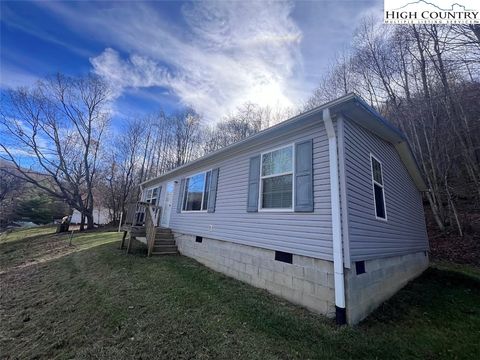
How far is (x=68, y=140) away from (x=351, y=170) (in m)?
22.7

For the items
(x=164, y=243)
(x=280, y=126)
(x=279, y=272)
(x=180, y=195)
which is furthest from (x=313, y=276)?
(x=180, y=195)

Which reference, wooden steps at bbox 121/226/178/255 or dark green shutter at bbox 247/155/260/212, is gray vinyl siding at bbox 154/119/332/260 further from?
wooden steps at bbox 121/226/178/255

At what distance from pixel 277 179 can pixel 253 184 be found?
2.36 feet

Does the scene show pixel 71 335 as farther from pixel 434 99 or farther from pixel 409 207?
pixel 434 99

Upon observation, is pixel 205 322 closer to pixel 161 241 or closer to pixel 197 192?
pixel 197 192

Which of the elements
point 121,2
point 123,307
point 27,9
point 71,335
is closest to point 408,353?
point 123,307

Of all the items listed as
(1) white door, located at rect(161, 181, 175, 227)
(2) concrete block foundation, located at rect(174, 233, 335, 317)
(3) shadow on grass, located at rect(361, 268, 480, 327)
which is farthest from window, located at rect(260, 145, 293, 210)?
(1) white door, located at rect(161, 181, 175, 227)

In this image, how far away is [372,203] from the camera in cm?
460

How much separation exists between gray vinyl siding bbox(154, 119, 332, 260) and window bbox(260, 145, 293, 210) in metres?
0.19

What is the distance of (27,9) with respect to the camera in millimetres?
5969

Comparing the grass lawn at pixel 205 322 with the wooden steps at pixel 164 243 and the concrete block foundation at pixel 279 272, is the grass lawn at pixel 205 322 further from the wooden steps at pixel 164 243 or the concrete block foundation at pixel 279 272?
the wooden steps at pixel 164 243

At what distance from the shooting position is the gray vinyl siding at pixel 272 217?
3.87 m

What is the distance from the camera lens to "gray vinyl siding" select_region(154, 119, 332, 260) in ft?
12.7

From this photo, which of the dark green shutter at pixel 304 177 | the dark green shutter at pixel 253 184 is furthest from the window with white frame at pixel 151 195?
the dark green shutter at pixel 304 177
